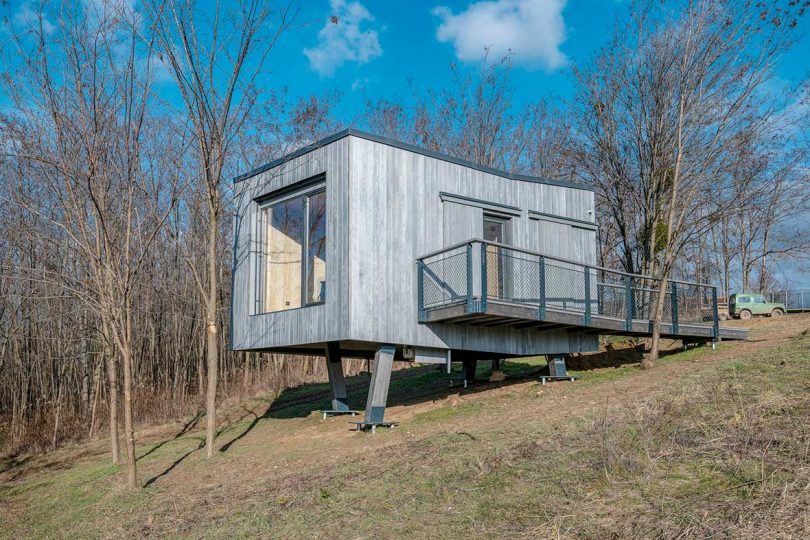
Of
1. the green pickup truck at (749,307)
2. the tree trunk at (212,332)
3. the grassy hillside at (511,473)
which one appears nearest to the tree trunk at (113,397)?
the grassy hillside at (511,473)

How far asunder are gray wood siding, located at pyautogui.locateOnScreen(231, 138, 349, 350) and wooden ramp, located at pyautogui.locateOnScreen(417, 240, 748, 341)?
158cm

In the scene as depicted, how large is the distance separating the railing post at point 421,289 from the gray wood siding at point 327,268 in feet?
4.93

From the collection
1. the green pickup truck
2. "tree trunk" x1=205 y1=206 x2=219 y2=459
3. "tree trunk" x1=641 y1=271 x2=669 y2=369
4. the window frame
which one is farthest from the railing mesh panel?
the green pickup truck

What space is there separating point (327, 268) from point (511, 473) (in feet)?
19.7

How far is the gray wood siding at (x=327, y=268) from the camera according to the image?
1214cm

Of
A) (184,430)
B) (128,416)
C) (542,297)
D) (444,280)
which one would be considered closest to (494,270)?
(542,297)

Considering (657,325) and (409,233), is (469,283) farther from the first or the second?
(657,325)

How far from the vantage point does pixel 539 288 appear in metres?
13.6

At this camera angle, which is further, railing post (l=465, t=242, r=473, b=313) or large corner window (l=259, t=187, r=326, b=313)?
large corner window (l=259, t=187, r=326, b=313)

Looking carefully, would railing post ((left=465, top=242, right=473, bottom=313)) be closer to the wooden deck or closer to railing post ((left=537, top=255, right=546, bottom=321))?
the wooden deck

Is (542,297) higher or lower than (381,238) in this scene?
lower

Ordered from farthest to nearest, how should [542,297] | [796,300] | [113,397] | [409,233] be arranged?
[796,300] < [542,297] < [409,233] < [113,397]

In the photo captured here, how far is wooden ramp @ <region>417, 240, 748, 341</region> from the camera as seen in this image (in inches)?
489

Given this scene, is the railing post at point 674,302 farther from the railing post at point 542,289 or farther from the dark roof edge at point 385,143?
the railing post at point 542,289
